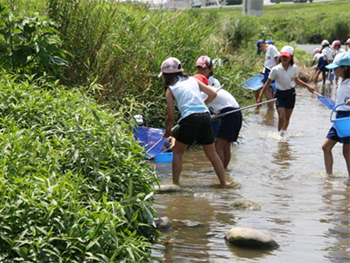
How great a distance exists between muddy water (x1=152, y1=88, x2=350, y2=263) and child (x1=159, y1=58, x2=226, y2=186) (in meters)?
0.62

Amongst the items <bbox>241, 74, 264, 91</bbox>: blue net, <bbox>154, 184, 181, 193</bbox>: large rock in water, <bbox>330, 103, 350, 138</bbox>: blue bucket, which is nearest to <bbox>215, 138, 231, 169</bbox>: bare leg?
<bbox>154, 184, 181, 193</bbox>: large rock in water

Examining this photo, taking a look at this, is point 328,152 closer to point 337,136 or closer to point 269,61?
point 337,136

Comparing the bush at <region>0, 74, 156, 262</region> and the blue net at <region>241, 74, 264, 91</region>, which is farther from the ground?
the bush at <region>0, 74, 156, 262</region>

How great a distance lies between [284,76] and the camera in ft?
42.2

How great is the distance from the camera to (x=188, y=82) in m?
8.63

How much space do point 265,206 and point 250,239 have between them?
5.68 ft

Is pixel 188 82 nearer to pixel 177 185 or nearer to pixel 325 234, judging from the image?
pixel 177 185

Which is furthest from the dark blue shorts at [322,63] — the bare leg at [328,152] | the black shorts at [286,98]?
the bare leg at [328,152]

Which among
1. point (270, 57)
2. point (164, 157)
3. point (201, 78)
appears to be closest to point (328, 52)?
point (270, 57)

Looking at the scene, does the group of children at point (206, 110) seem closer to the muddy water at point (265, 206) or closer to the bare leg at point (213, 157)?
the bare leg at point (213, 157)

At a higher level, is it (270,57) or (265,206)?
(270,57)

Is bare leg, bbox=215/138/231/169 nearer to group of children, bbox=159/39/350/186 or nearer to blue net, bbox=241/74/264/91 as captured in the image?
group of children, bbox=159/39/350/186

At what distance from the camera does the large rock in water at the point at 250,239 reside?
6629 mm

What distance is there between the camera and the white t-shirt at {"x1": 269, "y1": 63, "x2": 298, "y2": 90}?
1284cm
